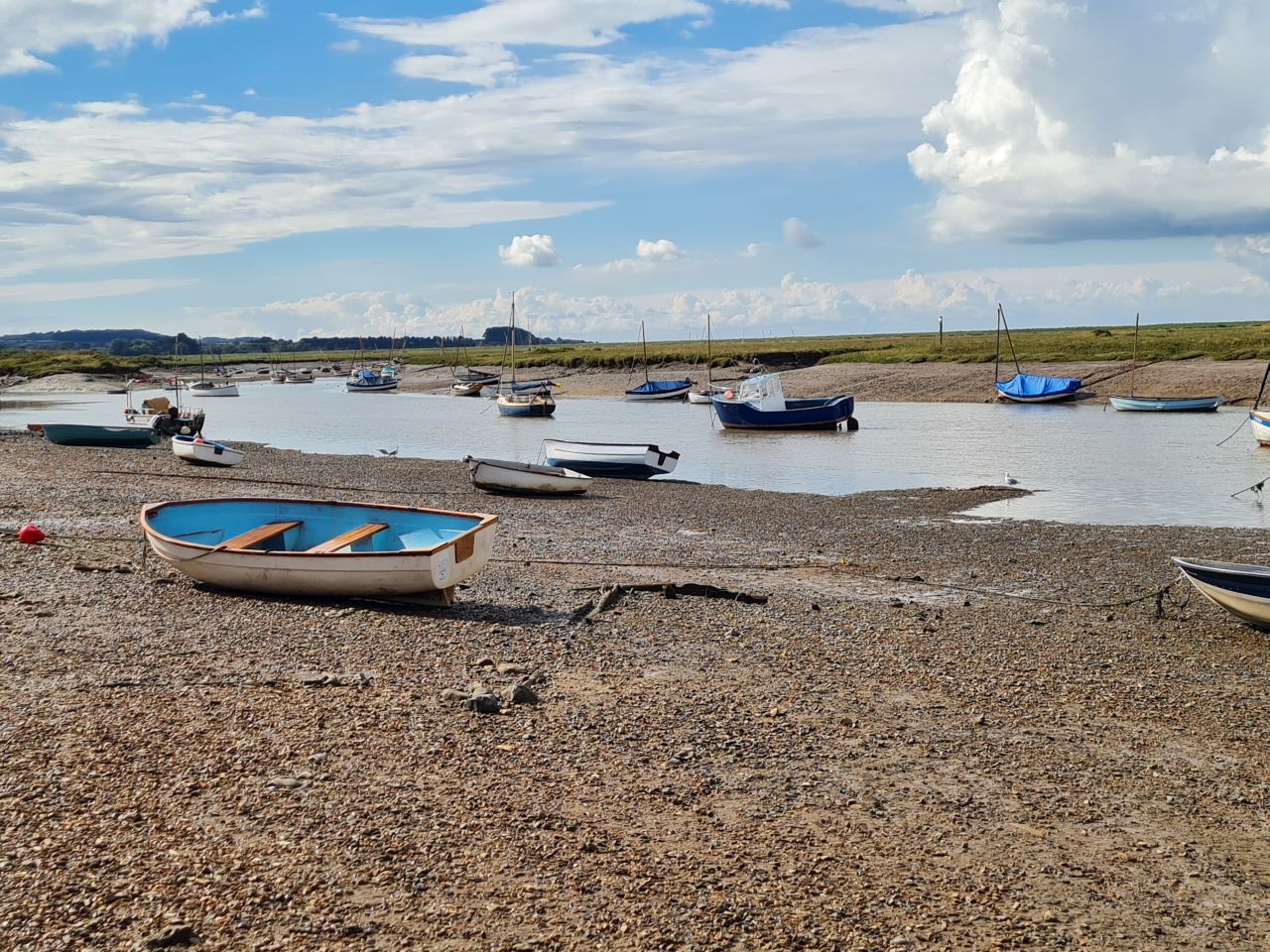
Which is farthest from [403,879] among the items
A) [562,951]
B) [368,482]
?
[368,482]

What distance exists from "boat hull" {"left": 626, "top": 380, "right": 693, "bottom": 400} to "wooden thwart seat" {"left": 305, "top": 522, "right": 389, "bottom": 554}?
6904 centimetres

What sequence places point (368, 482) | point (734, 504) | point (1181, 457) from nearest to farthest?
point (734, 504) < point (368, 482) < point (1181, 457)

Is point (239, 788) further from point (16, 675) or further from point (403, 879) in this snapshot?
point (16, 675)

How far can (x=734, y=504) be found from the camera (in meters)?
27.9

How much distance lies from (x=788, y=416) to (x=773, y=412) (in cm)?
72

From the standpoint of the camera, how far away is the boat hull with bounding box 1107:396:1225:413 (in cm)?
6222

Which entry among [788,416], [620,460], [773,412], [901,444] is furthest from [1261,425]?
[620,460]

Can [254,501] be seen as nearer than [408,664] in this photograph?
No

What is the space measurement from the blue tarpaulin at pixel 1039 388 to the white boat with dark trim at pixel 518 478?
51.0m

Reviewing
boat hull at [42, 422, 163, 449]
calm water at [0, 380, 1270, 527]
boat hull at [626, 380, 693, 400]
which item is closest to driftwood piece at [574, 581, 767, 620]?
calm water at [0, 380, 1270, 527]

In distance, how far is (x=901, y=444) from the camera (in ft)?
156

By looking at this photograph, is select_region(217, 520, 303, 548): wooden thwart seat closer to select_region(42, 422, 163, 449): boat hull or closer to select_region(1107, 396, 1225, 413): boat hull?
select_region(42, 422, 163, 449): boat hull

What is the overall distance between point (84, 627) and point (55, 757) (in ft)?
14.4

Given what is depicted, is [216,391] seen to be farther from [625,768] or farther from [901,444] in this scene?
[625,768]
